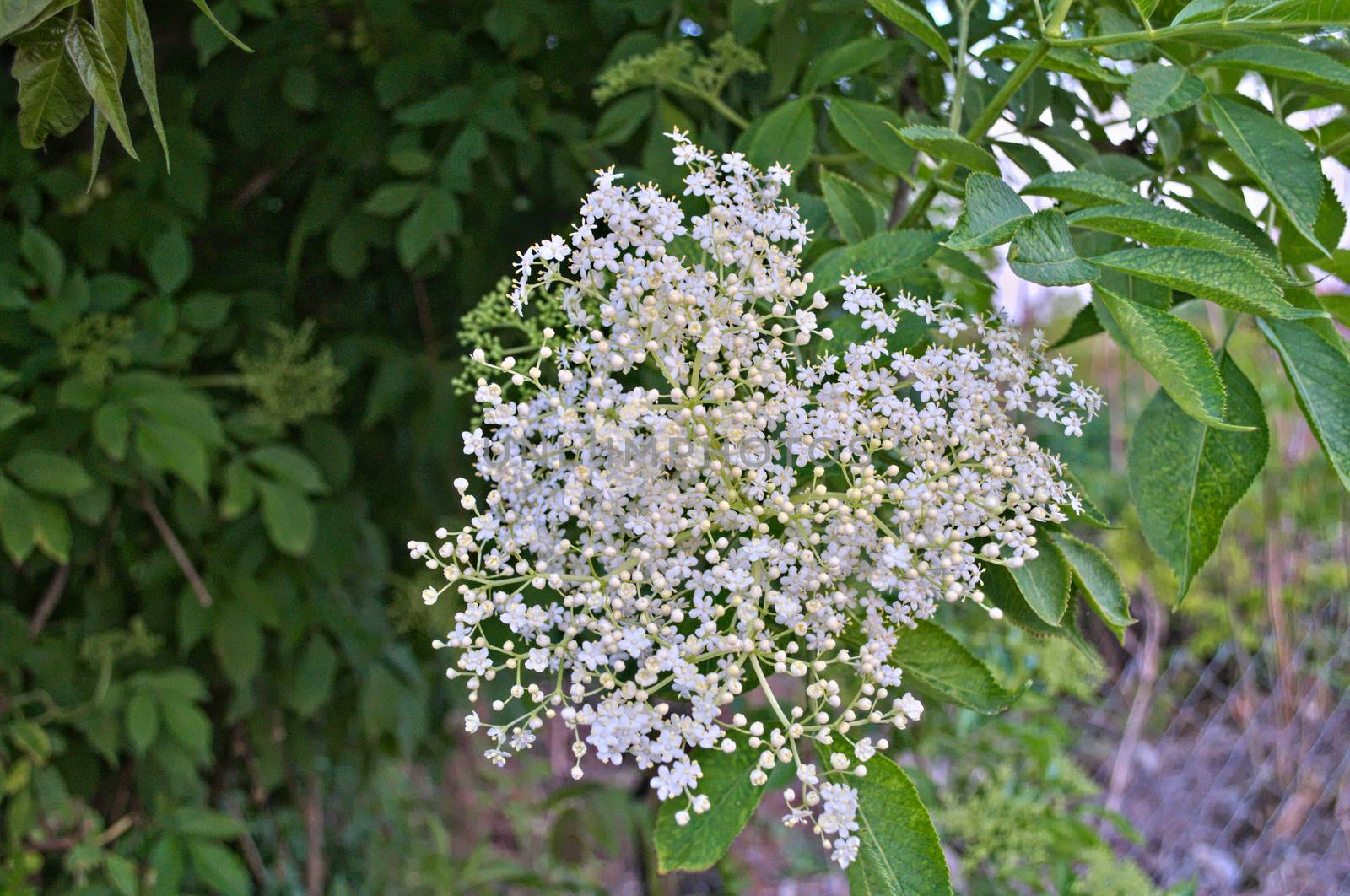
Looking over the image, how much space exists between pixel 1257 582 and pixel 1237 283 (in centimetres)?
302

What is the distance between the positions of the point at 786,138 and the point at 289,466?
861 millimetres

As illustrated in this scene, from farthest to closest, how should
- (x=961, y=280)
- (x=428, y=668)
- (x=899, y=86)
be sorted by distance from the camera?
(x=428, y=668), (x=961, y=280), (x=899, y=86)

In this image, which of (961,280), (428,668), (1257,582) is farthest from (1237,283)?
(1257,582)

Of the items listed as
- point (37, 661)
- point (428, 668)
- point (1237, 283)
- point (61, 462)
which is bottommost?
point (428, 668)

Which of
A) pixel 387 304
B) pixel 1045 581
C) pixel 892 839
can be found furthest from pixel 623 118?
pixel 892 839

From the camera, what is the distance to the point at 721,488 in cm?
70

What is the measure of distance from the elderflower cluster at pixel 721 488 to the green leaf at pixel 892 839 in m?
0.02

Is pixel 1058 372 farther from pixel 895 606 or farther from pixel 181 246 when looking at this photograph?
pixel 181 246

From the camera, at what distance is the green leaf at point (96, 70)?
684 mm

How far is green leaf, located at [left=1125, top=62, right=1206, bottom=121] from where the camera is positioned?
0.75m

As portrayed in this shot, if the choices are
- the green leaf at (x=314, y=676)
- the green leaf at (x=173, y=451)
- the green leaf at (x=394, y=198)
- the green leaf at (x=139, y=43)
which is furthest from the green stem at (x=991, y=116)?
the green leaf at (x=314, y=676)

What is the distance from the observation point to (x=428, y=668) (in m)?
1.90

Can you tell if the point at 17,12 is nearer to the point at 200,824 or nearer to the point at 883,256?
the point at 883,256

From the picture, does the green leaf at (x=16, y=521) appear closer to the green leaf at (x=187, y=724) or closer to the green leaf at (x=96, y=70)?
the green leaf at (x=187, y=724)
